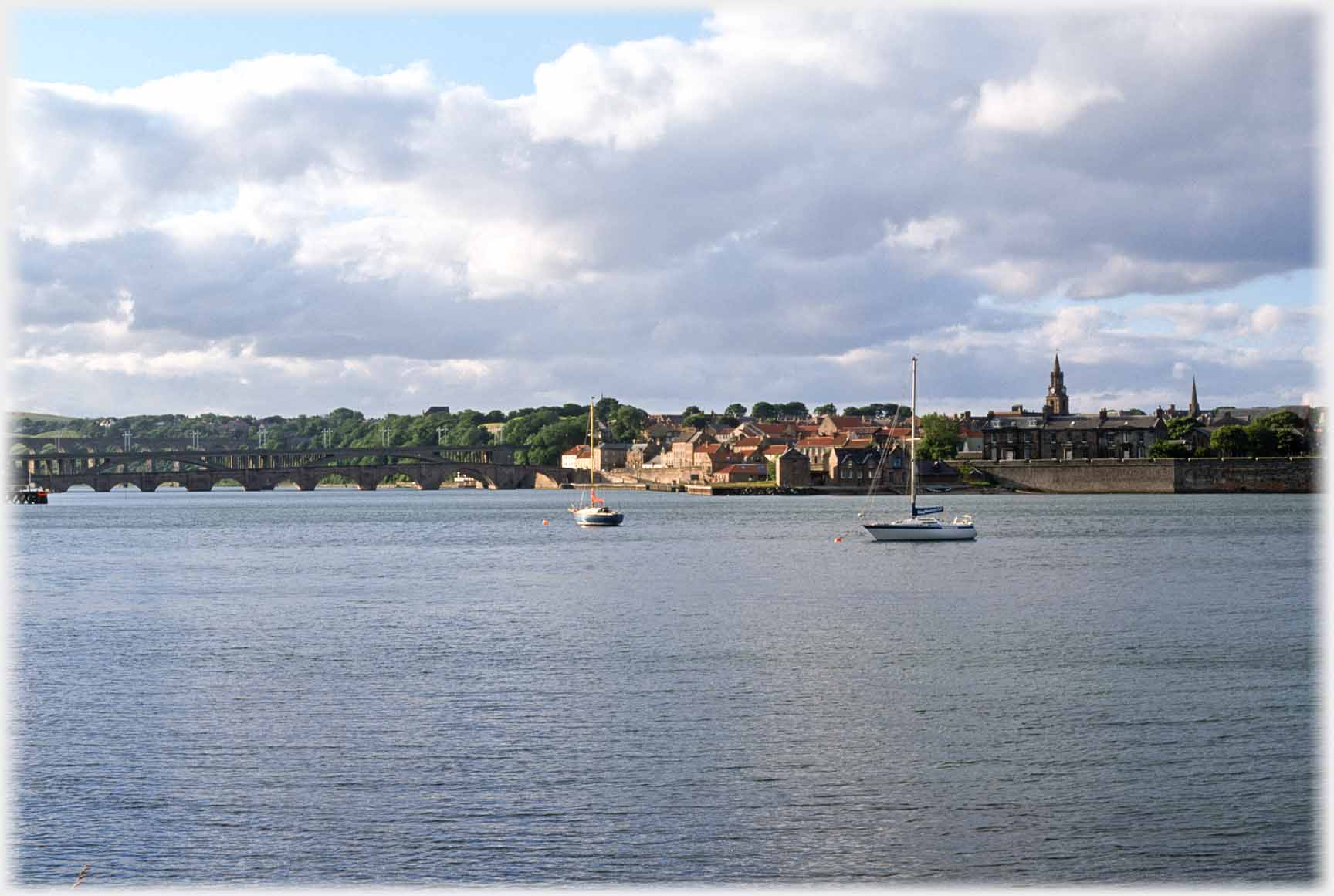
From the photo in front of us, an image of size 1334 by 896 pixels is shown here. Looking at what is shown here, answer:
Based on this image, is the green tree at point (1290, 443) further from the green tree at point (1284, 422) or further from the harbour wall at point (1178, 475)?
the harbour wall at point (1178, 475)

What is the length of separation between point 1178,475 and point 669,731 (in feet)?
414

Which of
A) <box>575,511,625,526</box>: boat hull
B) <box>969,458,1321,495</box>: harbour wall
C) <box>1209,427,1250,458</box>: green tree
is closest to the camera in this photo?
<box>575,511,625,526</box>: boat hull

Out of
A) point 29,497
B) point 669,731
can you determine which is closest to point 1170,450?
point 29,497

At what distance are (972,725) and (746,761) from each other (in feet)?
13.3

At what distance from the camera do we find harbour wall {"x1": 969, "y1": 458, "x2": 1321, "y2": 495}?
135250 millimetres

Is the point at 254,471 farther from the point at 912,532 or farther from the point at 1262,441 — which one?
the point at 912,532

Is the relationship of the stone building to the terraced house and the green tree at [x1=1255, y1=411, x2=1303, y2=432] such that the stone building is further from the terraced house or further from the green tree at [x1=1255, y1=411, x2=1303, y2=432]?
the green tree at [x1=1255, y1=411, x2=1303, y2=432]

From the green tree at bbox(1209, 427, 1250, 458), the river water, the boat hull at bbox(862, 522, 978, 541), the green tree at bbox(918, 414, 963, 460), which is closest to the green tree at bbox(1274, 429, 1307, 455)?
the green tree at bbox(1209, 427, 1250, 458)

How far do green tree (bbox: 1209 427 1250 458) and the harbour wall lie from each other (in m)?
3.62

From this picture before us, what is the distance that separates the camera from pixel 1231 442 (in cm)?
14312

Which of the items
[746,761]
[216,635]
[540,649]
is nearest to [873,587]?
[540,649]

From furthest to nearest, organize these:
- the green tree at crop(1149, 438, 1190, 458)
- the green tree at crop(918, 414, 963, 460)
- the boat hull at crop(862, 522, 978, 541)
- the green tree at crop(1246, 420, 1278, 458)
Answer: the green tree at crop(918, 414, 963, 460) → the green tree at crop(1149, 438, 1190, 458) → the green tree at crop(1246, 420, 1278, 458) → the boat hull at crop(862, 522, 978, 541)

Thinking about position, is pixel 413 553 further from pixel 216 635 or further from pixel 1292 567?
pixel 1292 567

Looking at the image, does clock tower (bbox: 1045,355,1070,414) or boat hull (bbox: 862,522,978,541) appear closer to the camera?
boat hull (bbox: 862,522,978,541)
